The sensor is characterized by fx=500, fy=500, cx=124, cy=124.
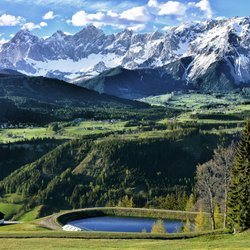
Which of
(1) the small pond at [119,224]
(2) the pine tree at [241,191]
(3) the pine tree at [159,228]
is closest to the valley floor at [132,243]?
(2) the pine tree at [241,191]

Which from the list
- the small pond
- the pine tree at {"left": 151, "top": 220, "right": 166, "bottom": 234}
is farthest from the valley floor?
the pine tree at {"left": 151, "top": 220, "right": 166, "bottom": 234}

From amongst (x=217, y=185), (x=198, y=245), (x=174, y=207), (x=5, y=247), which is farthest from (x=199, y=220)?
(x=174, y=207)

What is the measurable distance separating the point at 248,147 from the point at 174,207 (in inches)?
3576

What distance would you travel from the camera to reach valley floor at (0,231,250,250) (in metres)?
61.7

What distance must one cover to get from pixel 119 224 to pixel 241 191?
34531 mm

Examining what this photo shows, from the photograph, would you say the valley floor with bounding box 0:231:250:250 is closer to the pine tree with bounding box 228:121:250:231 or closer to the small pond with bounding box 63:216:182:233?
the pine tree with bounding box 228:121:250:231

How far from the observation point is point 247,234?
6919cm

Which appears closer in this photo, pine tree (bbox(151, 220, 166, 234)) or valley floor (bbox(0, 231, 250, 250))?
valley floor (bbox(0, 231, 250, 250))

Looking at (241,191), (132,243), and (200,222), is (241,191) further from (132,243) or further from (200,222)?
(200,222)

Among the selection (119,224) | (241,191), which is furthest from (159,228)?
(241,191)

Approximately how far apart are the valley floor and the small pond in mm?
22372

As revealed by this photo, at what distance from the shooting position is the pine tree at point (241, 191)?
7462 cm

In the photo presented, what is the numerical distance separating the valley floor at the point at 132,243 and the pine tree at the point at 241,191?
12.3ft

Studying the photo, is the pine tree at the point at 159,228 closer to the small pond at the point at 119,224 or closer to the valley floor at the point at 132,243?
the small pond at the point at 119,224
